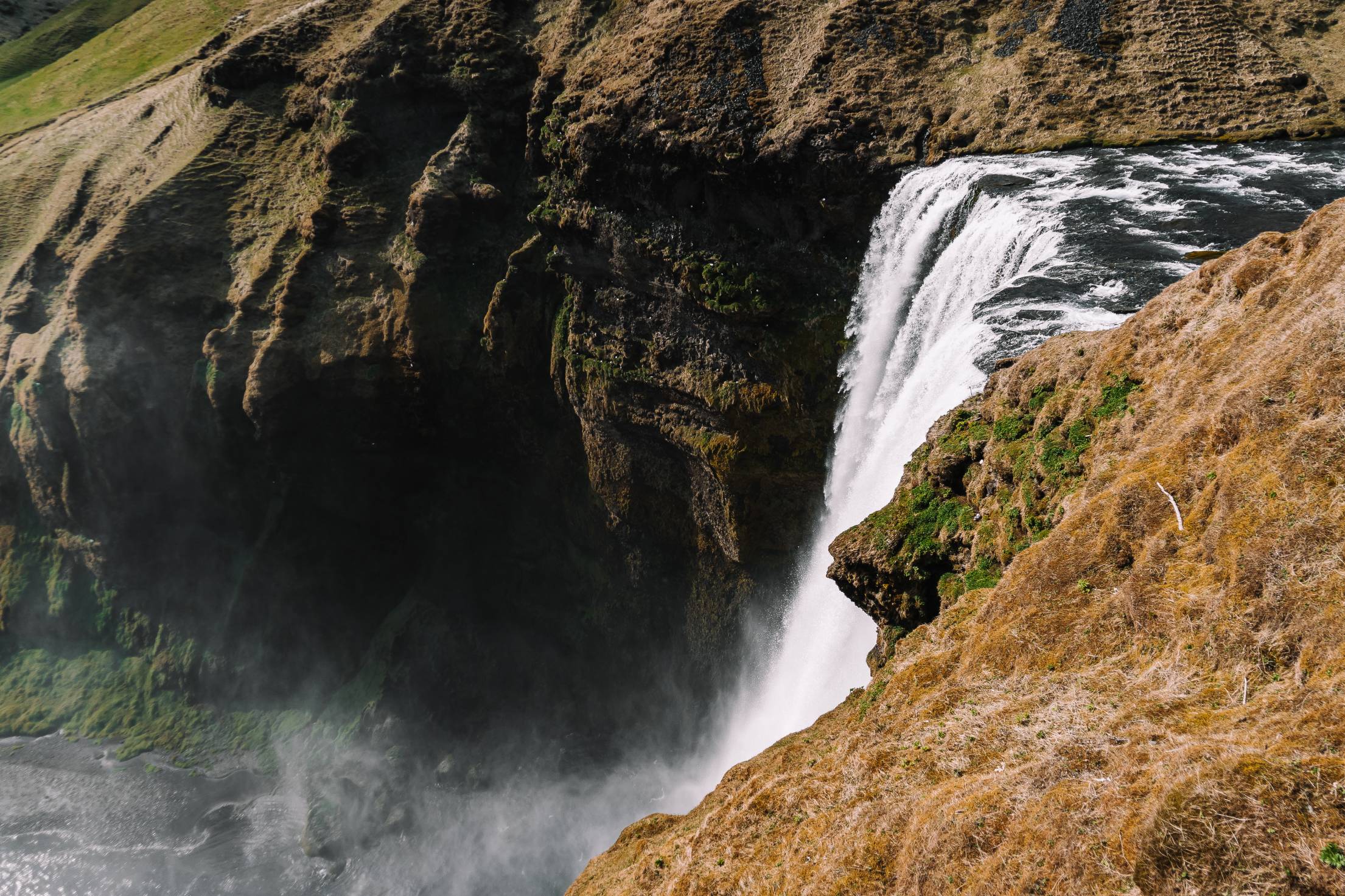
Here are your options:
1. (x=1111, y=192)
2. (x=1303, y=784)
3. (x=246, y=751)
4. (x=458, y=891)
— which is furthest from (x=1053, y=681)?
(x=246, y=751)

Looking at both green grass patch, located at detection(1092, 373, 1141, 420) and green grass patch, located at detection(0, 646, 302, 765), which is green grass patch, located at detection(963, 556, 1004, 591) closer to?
green grass patch, located at detection(1092, 373, 1141, 420)

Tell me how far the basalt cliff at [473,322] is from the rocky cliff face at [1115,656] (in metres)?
2.71

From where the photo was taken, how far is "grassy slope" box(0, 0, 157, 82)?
66188 millimetres

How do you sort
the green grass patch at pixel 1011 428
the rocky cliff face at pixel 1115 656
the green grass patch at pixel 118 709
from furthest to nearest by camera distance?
1. the green grass patch at pixel 118 709
2. the green grass patch at pixel 1011 428
3. the rocky cliff face at pixel 1115 656

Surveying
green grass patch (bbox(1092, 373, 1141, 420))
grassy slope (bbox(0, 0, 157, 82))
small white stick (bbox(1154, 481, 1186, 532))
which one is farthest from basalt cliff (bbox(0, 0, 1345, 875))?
grassy slope (bbox(0, 0, 157, 82))

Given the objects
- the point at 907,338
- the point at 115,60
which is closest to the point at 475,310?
the point at 907,338

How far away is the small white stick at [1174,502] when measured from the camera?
887 cm

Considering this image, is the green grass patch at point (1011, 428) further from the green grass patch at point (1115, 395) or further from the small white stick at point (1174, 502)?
the small white stick at point (1174, 502)

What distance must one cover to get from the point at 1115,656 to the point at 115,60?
73540 millimetres

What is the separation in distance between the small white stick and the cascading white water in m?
6.77

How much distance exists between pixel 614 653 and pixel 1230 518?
103 feet

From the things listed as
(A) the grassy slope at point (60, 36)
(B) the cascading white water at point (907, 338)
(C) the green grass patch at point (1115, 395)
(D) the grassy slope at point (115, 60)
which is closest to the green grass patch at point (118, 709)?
(B) the cascading white water at point (907, 338)

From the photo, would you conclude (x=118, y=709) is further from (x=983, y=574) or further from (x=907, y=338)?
(x=983, y=574)

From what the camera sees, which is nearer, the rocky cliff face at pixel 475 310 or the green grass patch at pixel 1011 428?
the green grass patch at pixel 1011 428
